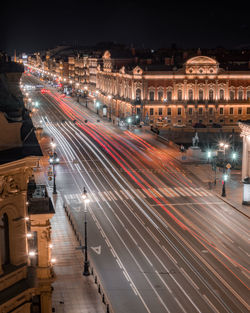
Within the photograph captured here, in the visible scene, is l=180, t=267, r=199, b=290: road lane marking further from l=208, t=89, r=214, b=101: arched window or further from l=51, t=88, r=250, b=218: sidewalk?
l=208, t=89, r=214, b=101: arched window

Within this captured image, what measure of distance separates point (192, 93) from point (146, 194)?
64389mm

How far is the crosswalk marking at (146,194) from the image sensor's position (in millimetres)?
47906

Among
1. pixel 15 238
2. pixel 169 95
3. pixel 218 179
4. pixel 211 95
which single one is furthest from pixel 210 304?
pixel 211 95

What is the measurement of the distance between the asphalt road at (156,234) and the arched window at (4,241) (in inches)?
586

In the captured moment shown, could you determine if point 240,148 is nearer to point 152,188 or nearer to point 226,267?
point 152,188

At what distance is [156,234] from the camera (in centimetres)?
3772

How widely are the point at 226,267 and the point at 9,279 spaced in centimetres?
2175

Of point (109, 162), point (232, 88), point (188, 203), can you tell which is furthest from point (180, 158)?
point (232, 88)

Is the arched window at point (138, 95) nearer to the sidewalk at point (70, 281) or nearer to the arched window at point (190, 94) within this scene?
the arched window at point (190, 94)

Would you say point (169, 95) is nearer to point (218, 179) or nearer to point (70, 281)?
point (218, 179)

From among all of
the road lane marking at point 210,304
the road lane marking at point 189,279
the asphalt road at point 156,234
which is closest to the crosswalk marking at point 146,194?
the asphalt road at point 156,234

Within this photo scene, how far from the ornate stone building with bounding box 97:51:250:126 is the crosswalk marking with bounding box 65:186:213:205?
57.7 m

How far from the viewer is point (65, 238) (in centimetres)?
3653

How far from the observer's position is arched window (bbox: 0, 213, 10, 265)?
12.6m
